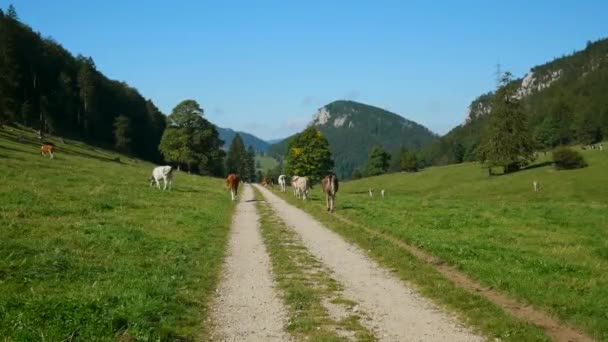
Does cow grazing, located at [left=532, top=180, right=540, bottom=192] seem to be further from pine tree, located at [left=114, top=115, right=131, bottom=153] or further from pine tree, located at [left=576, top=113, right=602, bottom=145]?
pine tree, located at [left=576, top=113, right=602, bottom=145]

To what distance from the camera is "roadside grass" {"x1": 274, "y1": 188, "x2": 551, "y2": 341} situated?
8.46 m

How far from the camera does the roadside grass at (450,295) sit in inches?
333

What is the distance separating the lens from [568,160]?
8356 centimetres

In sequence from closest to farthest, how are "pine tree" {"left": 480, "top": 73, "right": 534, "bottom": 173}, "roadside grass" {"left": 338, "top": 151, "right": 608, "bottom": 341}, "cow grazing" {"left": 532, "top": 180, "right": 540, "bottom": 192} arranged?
"roadside grass" {"left": 338, "top": 151, "right": 608, "bottom": 341} < "cow grazing" {"left": 532, "top": 180, "right": 540, "bottom": 192} < "pine tree" {"left": 480, "top": 73, "right": 534, "bottom": 173}

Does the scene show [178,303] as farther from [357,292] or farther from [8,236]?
[8,236]

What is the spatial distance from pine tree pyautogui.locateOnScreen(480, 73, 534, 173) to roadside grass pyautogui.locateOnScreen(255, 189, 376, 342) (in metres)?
80.3

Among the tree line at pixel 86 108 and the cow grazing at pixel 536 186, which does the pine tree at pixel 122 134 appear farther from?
the cow grazing at pixel 536 186

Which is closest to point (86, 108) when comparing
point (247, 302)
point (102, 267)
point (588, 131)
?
point (102, 267)

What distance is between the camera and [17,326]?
763 centimetres

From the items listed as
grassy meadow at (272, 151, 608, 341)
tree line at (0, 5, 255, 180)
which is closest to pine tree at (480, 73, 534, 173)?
tree line at (0, 5, 255, 180)

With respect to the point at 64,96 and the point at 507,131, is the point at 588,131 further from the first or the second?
the point at 64,96

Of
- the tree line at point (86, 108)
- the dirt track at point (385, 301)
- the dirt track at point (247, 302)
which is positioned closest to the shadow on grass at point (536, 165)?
the tree line at point (86, 108)

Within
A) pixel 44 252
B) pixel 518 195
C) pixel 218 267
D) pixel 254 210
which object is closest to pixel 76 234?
pixel 44 252

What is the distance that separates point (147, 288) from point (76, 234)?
6.87 m
